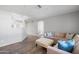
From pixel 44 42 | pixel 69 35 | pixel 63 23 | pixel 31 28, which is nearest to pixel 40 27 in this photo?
pixel 31 28

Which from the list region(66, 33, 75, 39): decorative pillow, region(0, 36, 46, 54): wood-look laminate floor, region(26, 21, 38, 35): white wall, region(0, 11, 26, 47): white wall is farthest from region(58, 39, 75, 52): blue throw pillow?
region(0, 11, 26, 47): white wall

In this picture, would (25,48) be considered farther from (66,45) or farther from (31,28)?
(66,45)

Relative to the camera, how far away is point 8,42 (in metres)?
1.55

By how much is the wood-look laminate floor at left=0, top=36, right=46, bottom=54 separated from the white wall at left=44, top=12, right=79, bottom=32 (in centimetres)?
39

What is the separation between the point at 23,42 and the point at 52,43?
1.97 ft

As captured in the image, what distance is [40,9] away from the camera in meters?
1.57

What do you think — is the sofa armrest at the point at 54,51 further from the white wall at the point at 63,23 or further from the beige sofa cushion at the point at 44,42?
the white wall at the point at 63,23

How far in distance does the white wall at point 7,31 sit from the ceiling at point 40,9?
5.4 inches

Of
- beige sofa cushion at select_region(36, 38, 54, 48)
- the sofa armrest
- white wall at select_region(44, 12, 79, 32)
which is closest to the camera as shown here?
the sofa armrest

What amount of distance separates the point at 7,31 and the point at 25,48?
479mm

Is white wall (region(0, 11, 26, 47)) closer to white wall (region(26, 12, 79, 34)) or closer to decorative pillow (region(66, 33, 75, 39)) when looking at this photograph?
white wall (region(26, 12, 79, 34))

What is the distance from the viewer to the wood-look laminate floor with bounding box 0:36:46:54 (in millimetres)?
1558

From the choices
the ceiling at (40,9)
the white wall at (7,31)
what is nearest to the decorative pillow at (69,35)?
the ceiling at (40,9)
